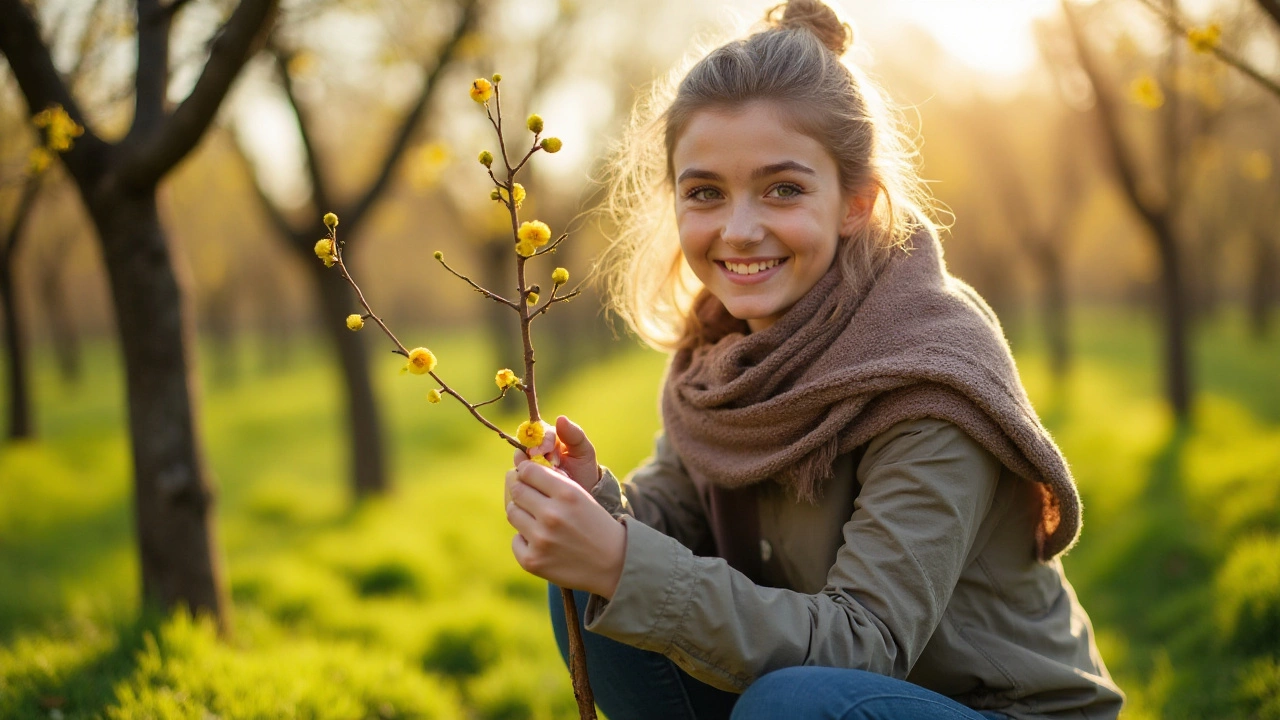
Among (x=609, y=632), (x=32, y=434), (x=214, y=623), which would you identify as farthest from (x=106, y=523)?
(x=609, y=632)

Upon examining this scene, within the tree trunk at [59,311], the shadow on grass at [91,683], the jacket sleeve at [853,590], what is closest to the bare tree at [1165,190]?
the jacket sleeve at [853,590]

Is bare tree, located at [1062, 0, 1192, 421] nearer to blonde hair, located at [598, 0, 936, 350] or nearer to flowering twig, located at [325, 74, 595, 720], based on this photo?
blonde hair, located at [598, 0, 936, 350]

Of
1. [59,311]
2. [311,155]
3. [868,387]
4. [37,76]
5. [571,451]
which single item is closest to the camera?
[868,387]

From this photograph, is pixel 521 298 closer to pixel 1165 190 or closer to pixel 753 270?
pixel 753 270

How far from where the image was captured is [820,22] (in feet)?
6.46

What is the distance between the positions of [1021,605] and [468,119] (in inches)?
372

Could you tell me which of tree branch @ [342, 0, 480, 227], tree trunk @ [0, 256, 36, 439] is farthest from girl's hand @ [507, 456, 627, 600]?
tree trunk @ [0, 256, 36, 439]

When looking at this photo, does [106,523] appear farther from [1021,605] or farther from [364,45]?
[1021,605]

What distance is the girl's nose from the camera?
1779 millimetres

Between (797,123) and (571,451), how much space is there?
802 mm

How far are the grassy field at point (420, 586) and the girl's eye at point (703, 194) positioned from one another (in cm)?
171

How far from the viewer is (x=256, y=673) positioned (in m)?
2.49

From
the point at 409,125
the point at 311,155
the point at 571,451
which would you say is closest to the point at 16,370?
the point at 311,155

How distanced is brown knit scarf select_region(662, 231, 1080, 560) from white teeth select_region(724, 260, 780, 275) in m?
0.11
